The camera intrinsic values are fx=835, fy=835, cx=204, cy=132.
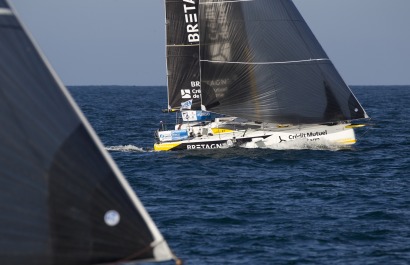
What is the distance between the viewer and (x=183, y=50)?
40188 mm

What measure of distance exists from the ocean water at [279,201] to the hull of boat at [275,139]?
1.29 feet

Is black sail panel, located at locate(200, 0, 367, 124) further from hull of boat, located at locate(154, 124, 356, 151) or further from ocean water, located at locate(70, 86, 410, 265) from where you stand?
ocean water, located at locate(70, 86, 410, 265)

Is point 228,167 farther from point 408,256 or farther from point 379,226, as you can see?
point 408,256

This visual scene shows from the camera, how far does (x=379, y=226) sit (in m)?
21.7

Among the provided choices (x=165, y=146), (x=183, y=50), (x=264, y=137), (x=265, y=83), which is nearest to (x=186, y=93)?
(x=183, y=50)

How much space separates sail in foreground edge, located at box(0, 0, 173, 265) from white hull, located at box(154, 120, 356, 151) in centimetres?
2945

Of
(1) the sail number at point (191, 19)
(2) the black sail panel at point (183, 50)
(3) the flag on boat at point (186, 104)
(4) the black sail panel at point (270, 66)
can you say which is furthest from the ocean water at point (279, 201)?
(1) the sail number at point (191, 19)

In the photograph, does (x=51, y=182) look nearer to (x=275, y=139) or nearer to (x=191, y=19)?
(x=275, y=139)

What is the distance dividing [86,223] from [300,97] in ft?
99.7

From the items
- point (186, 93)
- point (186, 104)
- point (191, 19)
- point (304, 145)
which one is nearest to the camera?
point (304, 145)

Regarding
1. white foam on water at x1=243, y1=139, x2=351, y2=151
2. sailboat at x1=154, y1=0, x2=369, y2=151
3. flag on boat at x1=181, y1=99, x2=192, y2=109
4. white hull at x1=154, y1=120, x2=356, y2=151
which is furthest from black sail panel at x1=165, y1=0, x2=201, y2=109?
white foam on water at x1=243, y1=139, x2=351, y2=151

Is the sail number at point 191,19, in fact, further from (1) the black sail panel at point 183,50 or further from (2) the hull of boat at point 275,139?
(2) the hull of boat at point 275,139

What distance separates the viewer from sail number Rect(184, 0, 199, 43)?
39938mm

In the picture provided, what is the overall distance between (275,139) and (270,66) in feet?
10.9
